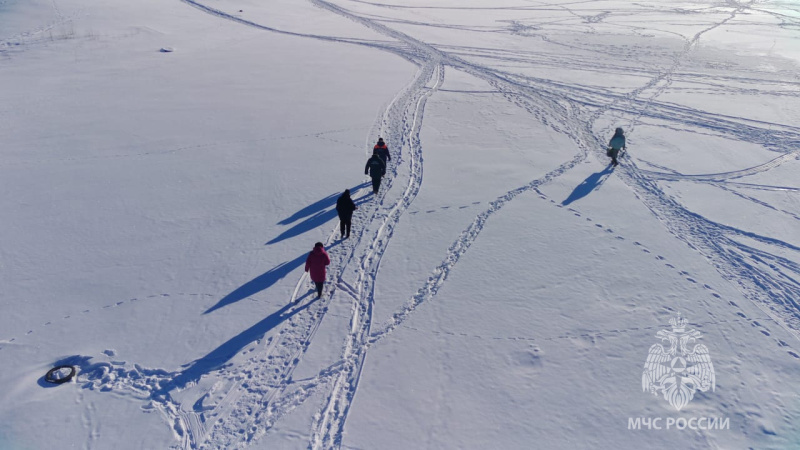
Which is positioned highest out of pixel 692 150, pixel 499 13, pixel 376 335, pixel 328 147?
pixel 499 13

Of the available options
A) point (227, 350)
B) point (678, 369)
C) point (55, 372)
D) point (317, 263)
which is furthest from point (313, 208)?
point (678, 369)

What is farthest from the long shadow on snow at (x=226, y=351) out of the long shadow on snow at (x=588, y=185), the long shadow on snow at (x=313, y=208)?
the long shadow on snow at (x=588, y=185)

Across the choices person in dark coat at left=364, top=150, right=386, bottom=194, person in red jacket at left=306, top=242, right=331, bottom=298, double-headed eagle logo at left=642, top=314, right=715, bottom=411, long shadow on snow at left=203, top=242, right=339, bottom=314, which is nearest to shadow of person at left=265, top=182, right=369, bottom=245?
long shadow on snow at left=203, top=242, right=339, bottom=314

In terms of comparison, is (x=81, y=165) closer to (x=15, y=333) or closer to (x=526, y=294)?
(x=15, y=333)

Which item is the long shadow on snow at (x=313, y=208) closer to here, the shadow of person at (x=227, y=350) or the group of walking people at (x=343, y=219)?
the group of walking people at (x=343, y=219)

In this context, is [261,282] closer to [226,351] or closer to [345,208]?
[226,351]

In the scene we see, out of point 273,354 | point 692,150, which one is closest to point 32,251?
point 273,354
